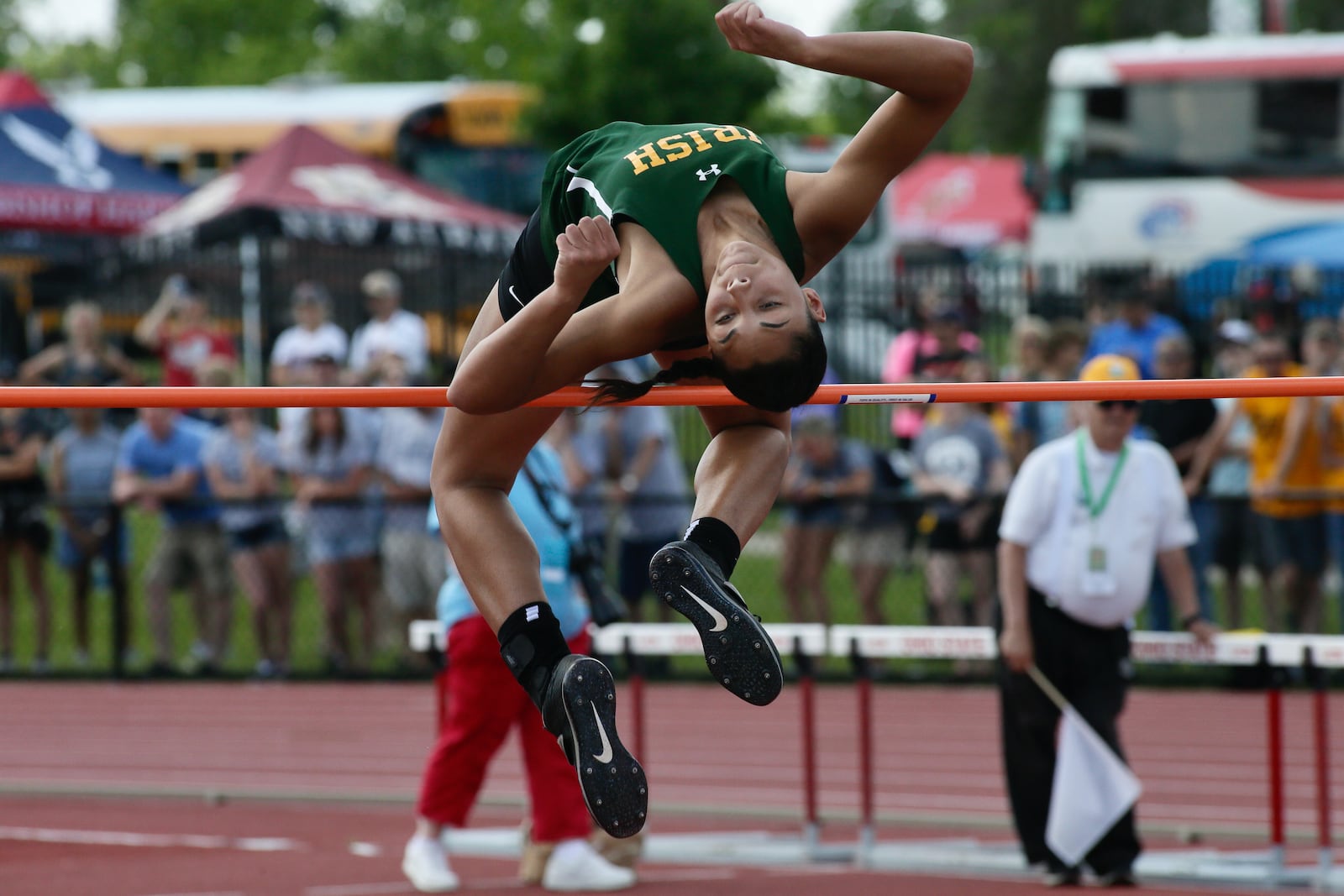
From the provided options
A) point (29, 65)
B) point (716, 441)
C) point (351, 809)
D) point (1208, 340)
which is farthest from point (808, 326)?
point (29, 65)

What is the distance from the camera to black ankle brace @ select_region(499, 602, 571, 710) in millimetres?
4582

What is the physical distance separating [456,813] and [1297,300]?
29.5ft

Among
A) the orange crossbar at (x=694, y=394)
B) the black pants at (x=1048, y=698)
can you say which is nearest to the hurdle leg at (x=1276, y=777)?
the black pants at (x=1048, y=698)

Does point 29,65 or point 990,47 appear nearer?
point 990,47

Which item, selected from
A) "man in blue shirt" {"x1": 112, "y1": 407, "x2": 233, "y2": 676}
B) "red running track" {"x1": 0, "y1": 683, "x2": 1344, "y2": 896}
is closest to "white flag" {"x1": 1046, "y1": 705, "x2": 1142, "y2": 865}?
"red running track" {"x1": 0, "y1": 683, "x2": 1344, "y2": 896}

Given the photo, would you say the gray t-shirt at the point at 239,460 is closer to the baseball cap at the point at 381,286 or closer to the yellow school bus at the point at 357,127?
the baseball cap at the point at 381,286

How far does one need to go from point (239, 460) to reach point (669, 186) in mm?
7544

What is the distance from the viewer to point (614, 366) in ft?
34.3

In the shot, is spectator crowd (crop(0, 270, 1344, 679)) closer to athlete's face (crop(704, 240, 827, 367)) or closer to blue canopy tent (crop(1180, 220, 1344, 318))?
blue canopy tent (crop(1180, 220, 1344, 318))

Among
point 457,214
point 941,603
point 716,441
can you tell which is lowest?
point 941,603

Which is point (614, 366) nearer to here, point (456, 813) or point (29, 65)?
point (456, 813)

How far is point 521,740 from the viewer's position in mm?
6707

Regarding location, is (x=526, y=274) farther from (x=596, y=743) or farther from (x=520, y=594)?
(x=596, y=743)

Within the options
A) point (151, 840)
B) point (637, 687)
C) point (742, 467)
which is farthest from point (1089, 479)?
point (151, 840)
